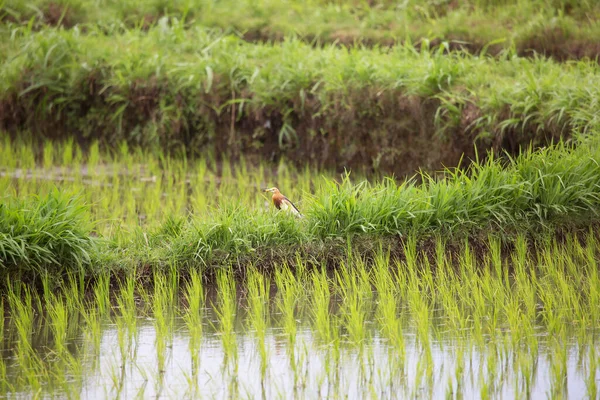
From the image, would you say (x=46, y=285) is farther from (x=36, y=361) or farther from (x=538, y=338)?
(x=538, y=338)

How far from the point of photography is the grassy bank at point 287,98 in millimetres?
5723

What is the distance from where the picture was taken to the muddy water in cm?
293

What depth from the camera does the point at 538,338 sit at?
3.29 metres

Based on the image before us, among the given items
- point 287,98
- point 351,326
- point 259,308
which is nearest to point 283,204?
point 259,308

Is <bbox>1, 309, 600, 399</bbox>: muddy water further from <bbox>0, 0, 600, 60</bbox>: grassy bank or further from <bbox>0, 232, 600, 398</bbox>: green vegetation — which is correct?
<bbox>0, 0, 600, 60</bbox>: grassy bank

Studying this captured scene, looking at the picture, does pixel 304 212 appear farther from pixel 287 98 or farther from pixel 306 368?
pixel 287 98

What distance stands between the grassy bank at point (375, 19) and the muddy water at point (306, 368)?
3.99 m

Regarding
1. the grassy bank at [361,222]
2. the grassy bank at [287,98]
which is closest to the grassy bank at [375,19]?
the grassy bank at [287,98]

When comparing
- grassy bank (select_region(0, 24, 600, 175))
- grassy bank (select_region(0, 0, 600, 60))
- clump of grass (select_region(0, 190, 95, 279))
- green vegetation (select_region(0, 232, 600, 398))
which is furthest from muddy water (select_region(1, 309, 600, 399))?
grassy bank (select_region(0, 0, 600, 60))

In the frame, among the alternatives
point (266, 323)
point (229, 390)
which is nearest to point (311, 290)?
point (266, 323)

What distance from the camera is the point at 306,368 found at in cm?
313

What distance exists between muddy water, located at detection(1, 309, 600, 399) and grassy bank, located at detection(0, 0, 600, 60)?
13.1ft

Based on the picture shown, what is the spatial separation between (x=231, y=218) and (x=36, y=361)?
139 centimetres

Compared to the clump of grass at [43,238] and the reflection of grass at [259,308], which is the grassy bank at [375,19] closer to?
the reflection of grass at [259,308]
